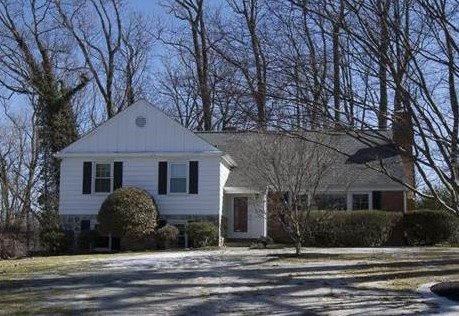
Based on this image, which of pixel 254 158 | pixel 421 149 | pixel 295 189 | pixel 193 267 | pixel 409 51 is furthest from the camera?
pixel 254 158

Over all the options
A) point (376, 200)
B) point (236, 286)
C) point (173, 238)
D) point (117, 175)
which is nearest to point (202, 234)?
point (173, 238)

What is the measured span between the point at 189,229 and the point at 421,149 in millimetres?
18748

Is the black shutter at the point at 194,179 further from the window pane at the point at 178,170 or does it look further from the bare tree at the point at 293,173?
the bare tree at the point at 293,173

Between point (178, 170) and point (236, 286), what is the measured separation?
17630mm

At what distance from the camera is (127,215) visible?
93.9ft

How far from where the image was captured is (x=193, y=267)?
59.0ft

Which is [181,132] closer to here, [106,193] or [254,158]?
[106,193]

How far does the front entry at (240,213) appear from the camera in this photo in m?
32.7

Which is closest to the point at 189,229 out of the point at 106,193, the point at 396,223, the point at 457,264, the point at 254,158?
the point at 106,193

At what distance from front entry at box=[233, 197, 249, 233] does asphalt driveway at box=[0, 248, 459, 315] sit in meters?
12.2

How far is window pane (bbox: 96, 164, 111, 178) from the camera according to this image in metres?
31.7

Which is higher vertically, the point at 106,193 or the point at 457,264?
the point at 106,193

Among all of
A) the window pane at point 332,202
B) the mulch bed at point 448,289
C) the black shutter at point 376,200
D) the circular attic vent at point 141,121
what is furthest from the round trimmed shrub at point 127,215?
the mulch bed at point 448,289

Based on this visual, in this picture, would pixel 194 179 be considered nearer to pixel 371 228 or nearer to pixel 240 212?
pixel 240 212
